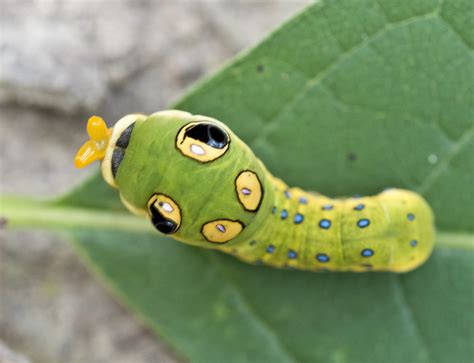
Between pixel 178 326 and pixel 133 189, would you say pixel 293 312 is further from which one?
pixel 133 189

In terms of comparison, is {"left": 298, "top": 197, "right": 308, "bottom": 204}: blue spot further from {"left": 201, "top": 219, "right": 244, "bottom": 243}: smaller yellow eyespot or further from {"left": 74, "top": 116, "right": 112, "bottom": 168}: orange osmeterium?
{"left": 74, "top": 116, "right": 112, "bottom": 168}: orange osmeterium

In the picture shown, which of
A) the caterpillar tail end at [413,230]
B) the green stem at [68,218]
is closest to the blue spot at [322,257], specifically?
the caterpillar tail end at [413,230]

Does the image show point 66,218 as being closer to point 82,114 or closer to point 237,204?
point 82,114

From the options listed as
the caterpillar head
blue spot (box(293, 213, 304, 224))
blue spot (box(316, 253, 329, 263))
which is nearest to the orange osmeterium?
the caterpillar head

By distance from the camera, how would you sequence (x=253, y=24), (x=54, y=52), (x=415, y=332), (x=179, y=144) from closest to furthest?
(x=179, y=144) < (x=415, y=332) < (x=54, y=52) < (x=253, y=24)

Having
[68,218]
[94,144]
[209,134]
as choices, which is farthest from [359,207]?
[68,218]

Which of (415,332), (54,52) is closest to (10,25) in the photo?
(54,52)
